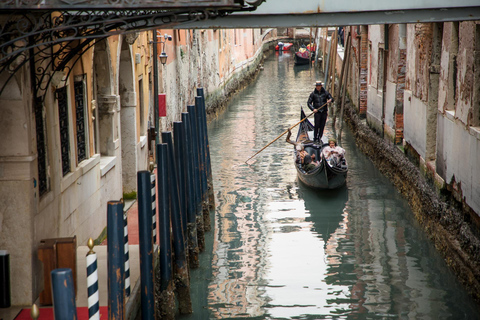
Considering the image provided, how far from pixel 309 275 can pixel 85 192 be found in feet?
7.71

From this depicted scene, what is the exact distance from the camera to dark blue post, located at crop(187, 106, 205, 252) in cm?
773

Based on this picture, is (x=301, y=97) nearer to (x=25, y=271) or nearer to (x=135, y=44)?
(x=135, y=44)

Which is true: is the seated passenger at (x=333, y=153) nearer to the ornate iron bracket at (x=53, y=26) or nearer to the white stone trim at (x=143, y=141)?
the white stone trim at (x=143, y=141)

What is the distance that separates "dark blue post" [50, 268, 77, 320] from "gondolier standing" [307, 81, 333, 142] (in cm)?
1024

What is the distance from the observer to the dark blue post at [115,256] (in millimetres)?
3820

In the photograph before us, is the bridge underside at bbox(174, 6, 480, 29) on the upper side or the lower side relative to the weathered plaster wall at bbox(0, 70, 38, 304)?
upper

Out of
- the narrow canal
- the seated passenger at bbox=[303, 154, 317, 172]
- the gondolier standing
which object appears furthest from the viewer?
the gondolier standing

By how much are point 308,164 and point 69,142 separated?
5.54 m

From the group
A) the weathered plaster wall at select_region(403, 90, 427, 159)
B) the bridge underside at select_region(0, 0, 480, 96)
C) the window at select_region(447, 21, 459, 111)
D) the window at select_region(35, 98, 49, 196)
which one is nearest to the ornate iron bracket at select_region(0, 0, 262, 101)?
the bridge underside at select_region(0, 0, 480, 96)

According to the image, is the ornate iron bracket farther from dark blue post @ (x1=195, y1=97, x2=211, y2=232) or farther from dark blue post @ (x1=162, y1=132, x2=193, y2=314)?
dark blue post @ (x1=195, y1=97, x2=211, y2=232)

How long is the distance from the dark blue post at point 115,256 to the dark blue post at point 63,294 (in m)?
0.94

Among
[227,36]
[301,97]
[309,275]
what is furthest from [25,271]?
[227,36]

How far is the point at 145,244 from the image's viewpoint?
468 cm

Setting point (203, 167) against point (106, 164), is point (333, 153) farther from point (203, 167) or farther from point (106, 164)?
point (106, 164)
